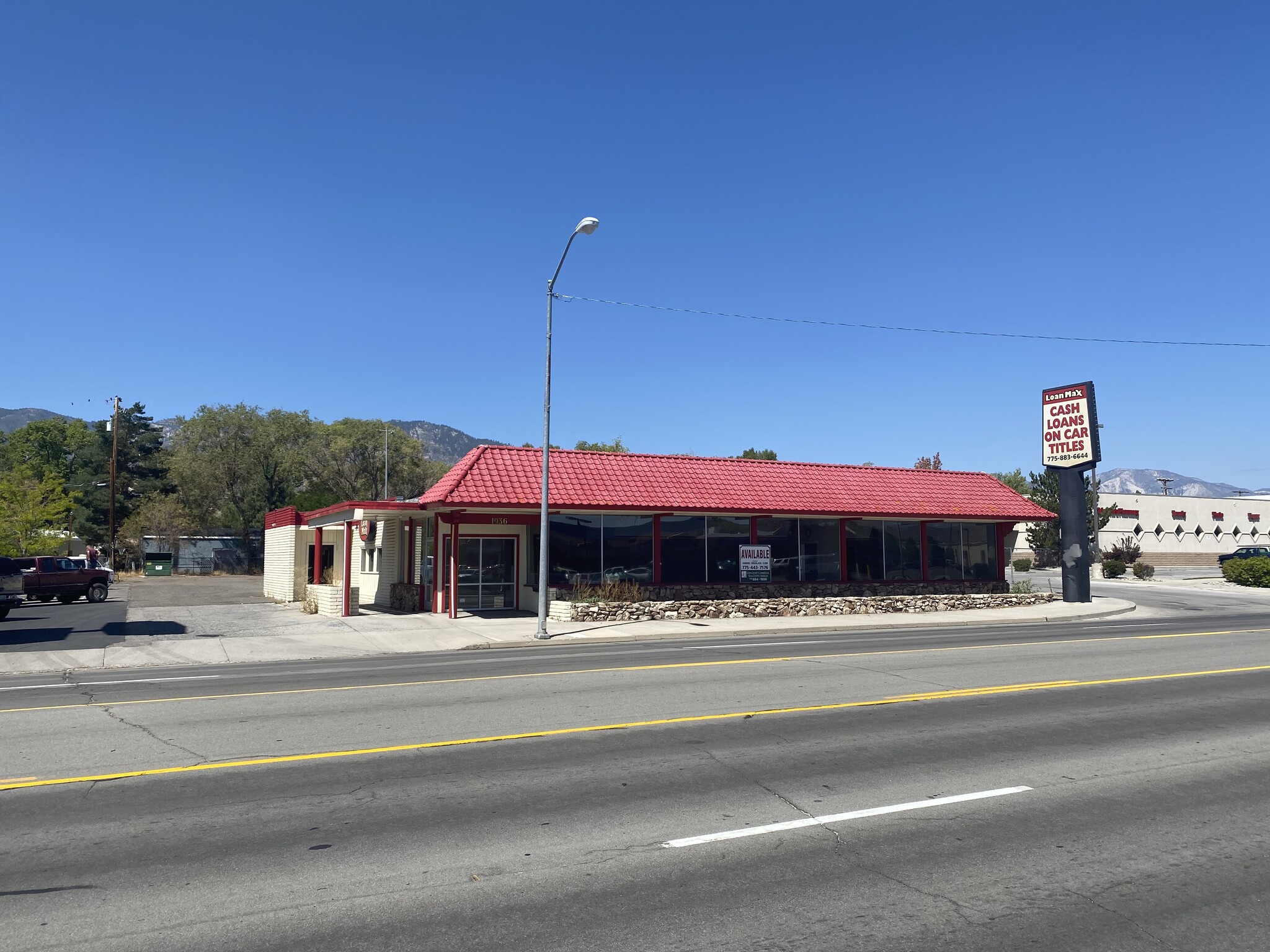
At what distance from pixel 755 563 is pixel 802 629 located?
5567 mm

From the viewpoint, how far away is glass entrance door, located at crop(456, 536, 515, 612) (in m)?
28.1

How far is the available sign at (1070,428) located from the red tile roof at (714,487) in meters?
2.05

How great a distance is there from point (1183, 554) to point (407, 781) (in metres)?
92.2

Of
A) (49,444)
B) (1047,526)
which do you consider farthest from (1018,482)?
(49,444)

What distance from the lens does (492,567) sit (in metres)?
28.5

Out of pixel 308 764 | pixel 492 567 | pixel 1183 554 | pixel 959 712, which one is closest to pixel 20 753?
pixel 308 764

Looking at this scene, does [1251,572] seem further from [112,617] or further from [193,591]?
[193,591]

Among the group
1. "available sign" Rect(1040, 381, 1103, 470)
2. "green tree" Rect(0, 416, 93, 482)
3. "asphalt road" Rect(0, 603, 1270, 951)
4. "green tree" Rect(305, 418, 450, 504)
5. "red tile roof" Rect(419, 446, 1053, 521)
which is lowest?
"asphalt road" Rect(0, 603, 1270, 951)

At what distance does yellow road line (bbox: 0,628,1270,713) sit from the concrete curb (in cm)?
286

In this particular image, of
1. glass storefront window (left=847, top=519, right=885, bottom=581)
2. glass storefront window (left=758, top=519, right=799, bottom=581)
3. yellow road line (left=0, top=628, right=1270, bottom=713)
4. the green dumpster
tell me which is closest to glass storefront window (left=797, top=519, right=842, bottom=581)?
glass storefront window (left=758, top=519, right=799, bottom=581)

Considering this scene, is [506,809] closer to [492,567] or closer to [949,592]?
[492,567]

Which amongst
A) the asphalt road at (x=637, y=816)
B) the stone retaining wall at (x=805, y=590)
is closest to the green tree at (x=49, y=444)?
the stone retaining wall at (x=805, y=590)

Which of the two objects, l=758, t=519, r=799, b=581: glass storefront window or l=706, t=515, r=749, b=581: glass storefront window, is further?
l=758, t=519, r=799, b=581: glass storefront window

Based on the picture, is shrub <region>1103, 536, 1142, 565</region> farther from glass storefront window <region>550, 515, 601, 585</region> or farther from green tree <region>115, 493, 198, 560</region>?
green tree <region>115, 493, 198, 560</region>
